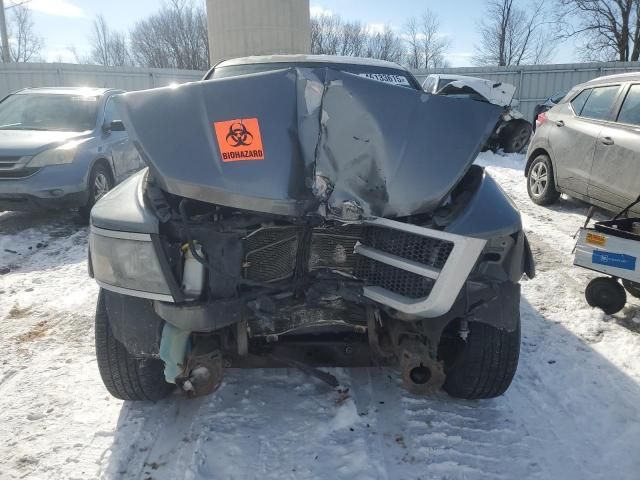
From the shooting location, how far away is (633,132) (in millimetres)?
5391

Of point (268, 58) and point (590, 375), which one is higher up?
point (268, 58)

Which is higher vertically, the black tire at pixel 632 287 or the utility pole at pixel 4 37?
the utility pole at pixel 4 37

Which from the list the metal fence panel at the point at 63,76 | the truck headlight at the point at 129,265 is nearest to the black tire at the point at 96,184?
the truck headlight at the point at 129,265

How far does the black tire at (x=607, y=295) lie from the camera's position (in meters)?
3.70

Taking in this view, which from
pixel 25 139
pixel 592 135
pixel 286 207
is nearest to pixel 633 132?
pixel 592 135

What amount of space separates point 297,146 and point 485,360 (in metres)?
1.44

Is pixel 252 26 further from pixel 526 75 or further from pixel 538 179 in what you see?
pixel 538 179

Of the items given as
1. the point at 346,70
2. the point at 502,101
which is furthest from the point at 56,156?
the point at 502,101

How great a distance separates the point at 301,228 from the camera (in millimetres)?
2203

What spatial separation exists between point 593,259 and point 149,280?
3115mm

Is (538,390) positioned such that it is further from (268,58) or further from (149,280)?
(268,58)

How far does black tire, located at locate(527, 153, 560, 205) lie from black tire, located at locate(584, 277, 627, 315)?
11.8ft

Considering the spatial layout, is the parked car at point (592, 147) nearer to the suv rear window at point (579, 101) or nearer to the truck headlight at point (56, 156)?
the suv rear window at point (579, 101)

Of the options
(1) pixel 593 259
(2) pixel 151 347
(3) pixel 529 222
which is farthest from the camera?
(3) pixel 529 222
